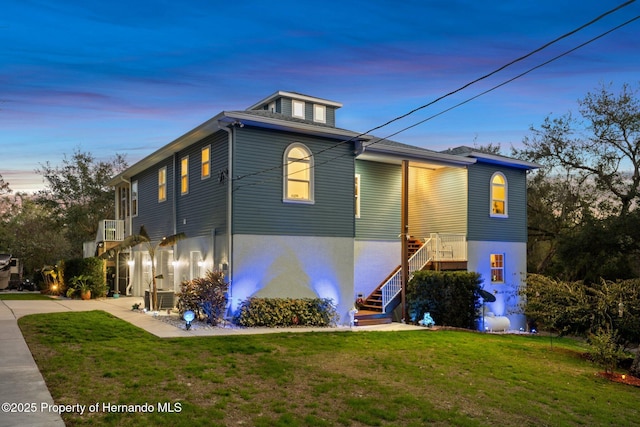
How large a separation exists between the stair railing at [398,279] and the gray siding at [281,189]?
9.30 feet

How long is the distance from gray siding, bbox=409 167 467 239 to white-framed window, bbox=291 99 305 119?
17.7ft

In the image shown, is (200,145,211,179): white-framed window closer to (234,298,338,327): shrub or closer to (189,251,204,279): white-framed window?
(189,251,204,279): white-framed window

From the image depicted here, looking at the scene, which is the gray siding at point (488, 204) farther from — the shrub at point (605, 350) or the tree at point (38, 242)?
the tree at point (38, 242)

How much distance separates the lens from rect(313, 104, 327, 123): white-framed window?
69.4 ft

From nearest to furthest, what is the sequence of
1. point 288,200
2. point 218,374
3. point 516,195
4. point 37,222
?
1. point 218,374
2. point 288,200
3. point 516,195
4. point 37,222

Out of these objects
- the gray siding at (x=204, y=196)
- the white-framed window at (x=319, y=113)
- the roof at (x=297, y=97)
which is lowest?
the gray siding at (x=204, y=196)

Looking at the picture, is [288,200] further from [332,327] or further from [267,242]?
[332,327]

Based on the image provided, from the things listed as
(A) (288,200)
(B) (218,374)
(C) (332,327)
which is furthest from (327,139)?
(B) (218,374)

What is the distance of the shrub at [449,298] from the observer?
17.6 m

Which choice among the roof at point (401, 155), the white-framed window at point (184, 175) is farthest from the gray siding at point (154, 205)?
the roof at point (401, 155)

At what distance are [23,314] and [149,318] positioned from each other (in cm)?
352

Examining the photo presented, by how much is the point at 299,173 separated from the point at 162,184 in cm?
735

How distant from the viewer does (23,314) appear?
49.1 feet

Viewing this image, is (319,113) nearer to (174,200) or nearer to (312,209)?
(312,209)
